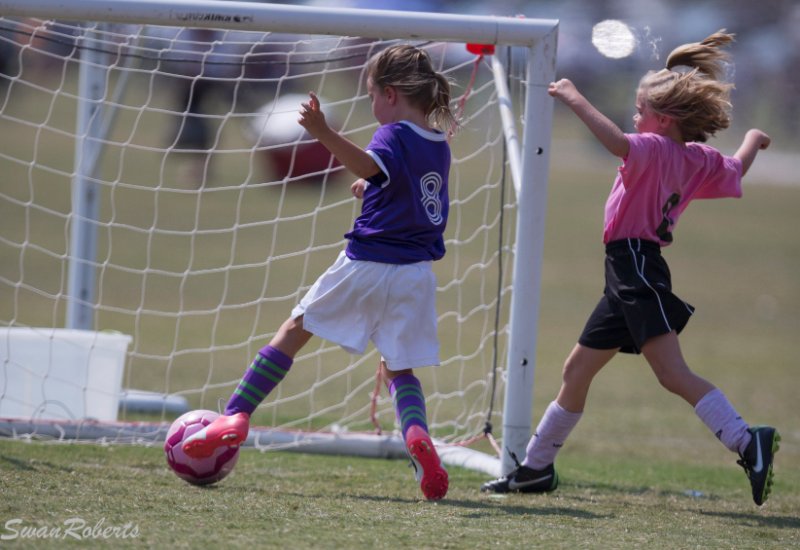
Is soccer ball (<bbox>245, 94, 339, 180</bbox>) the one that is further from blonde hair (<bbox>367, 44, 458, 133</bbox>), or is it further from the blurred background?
the blurred background

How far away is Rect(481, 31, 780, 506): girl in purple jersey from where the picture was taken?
147 inches

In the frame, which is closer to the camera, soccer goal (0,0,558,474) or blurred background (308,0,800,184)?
soccer goal (0,0,558,474)

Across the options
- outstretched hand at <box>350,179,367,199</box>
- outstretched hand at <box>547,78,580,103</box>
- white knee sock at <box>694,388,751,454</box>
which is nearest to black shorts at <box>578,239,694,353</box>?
white knee sock at <box>694,388,751,454</box>

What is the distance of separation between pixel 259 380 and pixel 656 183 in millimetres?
1559

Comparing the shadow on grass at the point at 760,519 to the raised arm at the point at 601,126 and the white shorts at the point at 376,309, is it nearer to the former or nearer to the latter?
the white shorts at the point at 376,309

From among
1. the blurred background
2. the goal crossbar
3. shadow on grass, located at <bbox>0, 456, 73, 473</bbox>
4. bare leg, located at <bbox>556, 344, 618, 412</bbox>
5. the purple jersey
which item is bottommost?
shadow on grass, located at <bbox>0, 456, 73, 473</bbox>

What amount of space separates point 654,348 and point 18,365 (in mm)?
2952

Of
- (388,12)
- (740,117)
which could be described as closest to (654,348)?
(388,12)

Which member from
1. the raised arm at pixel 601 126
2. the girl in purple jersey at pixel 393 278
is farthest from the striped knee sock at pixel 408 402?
the raised arm at pixel 601 126

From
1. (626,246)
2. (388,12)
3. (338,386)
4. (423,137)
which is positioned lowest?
(338,386)

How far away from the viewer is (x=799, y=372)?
8500mm

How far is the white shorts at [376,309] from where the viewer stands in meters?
3.74

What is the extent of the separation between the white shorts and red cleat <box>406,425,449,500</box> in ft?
0.81

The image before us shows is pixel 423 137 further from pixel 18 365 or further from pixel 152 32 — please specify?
pixel 152 32
